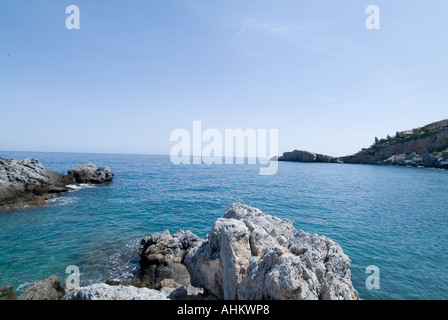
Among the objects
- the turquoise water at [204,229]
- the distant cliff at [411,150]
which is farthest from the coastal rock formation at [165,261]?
the distant cliff at [411,150]

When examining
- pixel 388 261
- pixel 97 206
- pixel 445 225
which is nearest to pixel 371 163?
pixel 445 225

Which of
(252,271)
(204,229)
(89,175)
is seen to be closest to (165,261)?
(204,229)

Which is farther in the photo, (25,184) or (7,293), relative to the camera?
(25,184)

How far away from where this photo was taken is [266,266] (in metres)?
8.48

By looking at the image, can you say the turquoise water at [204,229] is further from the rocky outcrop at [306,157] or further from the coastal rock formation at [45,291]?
the rocky outcrop at [306,157]

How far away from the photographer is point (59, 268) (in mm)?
17172

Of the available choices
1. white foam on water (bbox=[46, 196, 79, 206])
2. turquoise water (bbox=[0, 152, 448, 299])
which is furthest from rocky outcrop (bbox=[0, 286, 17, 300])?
white foam on water (bbox=[46, 196, 79, 206])

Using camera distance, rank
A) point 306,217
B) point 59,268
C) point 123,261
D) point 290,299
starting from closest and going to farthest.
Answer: point 290,299
point 59,268
point 123,261
point 306,217

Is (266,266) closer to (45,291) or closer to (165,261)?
(165,261)

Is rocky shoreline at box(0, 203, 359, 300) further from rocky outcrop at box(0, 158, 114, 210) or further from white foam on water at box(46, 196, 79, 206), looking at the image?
rocky outcrop at box(0, 158, 114, 210)

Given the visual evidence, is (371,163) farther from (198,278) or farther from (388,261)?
(198,278)

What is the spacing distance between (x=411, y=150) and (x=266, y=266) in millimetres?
163258

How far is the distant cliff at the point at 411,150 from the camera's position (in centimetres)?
10962
